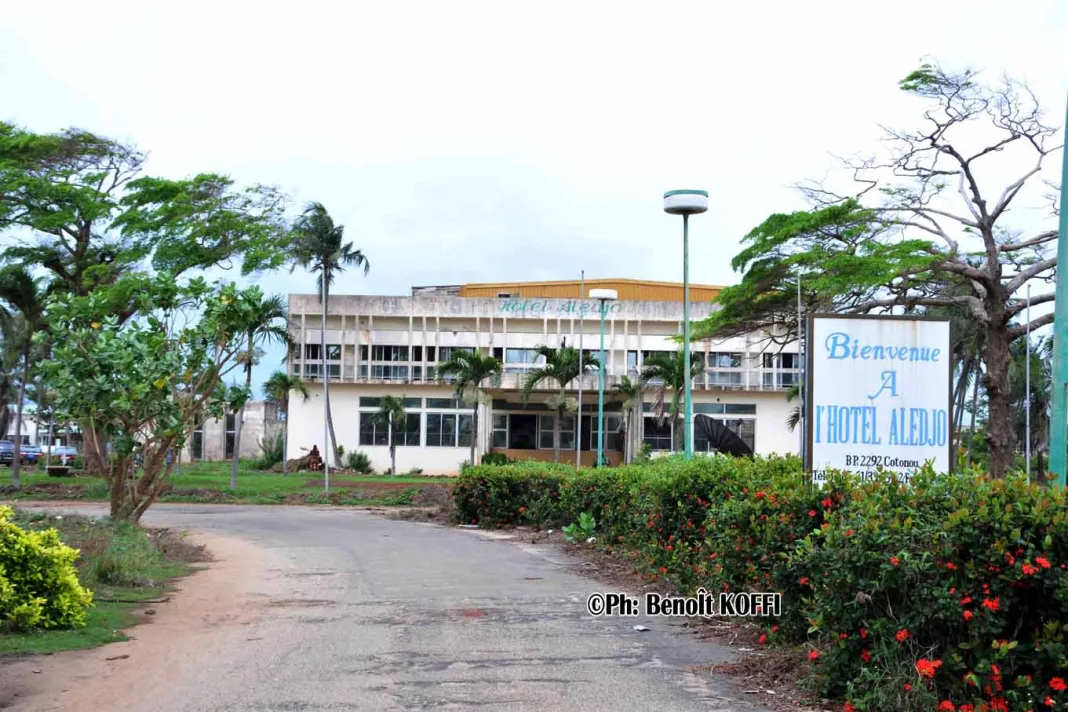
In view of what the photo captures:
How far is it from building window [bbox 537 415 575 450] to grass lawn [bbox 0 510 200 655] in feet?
122

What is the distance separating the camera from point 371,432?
2063 inches

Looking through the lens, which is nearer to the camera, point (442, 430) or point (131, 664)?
point (131, 664)

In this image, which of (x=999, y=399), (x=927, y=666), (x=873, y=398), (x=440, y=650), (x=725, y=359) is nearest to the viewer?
(x=927, y=666)

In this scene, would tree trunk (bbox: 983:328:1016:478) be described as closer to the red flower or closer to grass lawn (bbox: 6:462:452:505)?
grass lawn (bbox: 6:462:452:505)

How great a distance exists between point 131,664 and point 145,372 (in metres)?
8.75

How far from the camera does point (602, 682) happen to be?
7.29 meters

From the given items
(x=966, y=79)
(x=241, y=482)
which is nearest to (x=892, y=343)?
(x=966, y=79)

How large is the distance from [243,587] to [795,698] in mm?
7912

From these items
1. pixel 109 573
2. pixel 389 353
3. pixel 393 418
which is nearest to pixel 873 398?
pixel 109 573

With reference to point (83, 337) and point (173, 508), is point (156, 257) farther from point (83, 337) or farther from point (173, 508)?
point (83, 337)

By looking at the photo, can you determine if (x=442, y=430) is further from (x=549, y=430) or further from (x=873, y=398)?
(x=873, y=398)

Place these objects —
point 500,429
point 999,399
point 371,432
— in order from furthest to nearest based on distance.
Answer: point 500,429 → point 371,432 → point 999,399

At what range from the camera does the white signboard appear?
356 inches

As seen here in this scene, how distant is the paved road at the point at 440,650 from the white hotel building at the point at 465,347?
1470 inches
